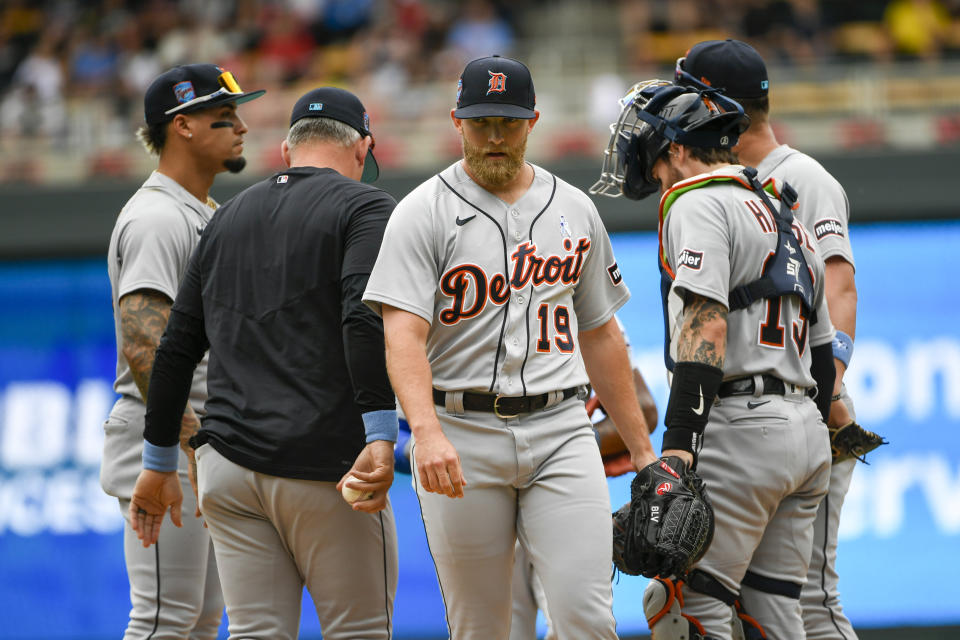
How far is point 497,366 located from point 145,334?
138 centimetres

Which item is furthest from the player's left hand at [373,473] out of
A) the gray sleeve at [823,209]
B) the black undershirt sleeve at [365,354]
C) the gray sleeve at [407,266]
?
the gray sleeve at [823,209]

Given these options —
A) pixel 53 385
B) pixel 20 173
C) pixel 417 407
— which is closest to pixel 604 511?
pixel 417 407

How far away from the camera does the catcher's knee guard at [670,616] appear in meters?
3.75

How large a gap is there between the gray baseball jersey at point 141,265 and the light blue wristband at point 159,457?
49cm

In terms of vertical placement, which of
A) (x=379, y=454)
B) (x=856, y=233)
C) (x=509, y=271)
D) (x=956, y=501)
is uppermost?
(x=856, y=233)

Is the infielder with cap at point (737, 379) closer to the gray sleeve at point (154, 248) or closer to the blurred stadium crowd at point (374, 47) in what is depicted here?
the gray sleeve at point (154, 248)

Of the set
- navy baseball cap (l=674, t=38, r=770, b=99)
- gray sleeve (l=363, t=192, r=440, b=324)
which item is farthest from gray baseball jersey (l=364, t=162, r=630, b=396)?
navy baseball cap (l=674, t=38, r=770, b=99)

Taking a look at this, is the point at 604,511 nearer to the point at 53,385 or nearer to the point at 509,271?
the point at 509,271

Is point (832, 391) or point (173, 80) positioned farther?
point (173, 80)

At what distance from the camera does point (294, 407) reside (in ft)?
11.7

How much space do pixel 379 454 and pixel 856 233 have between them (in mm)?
5118

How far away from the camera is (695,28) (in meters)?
11.2

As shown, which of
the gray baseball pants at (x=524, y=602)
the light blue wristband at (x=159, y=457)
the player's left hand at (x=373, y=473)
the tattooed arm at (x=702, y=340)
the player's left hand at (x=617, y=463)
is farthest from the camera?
the player's left hand at (x=617, y=463)

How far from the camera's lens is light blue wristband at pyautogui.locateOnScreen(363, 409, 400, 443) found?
3.42 metres
